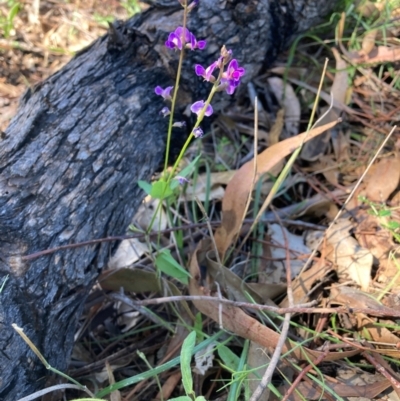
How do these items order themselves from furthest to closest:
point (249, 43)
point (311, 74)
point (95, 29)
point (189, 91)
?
point (95, 29)
point (311, 74)
point (249, 43)
point (189, 91)

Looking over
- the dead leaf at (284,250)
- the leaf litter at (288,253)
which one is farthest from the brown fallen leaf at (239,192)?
the dead leaf at (284,250)

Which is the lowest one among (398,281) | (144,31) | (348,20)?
(398,281)

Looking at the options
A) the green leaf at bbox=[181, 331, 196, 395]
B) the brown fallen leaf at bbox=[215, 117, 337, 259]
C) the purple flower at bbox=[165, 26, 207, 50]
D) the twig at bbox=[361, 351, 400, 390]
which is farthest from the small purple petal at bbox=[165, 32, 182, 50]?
the twig at bbox=[361, 351, 400, 390]

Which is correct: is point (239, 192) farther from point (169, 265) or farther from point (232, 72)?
point (232, 72)

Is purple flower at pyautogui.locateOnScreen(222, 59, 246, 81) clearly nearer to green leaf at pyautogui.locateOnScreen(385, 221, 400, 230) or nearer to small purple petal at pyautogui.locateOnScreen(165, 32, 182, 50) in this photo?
small purple petal at pyautogui.locateOnScreen(165, 32, 182, 50)

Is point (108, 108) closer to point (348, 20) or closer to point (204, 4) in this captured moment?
point (204, 4)

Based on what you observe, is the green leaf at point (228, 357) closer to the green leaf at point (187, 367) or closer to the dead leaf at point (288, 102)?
the green leaf at point (187, 367)

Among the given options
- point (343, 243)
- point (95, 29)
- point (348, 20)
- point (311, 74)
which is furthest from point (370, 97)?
point (95, 29)

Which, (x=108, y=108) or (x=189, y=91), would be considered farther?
(x=189, y=91)
